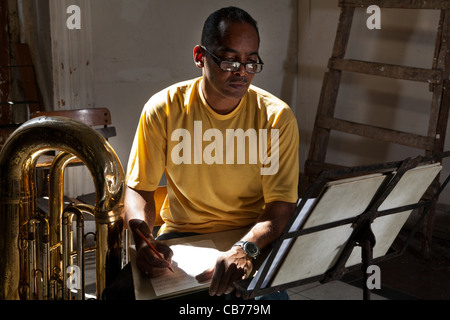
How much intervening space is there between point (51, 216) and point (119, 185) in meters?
0.24

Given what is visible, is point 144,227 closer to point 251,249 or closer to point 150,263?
point 150,263

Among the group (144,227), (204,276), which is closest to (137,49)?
(144,227)

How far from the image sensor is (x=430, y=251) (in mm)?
3668

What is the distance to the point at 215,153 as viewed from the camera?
2.00m

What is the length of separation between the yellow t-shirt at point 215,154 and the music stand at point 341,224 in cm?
47

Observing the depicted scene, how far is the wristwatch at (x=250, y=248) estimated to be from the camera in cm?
157

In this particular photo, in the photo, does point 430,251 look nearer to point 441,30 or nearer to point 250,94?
point 441,30

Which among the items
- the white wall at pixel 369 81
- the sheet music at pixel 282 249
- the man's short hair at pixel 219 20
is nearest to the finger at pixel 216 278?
the sheet music at pixel 282 249

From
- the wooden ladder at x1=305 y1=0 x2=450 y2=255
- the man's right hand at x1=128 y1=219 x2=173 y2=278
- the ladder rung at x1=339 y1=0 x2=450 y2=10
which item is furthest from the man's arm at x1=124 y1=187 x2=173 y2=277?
the ladder rung at x1=339 y1=0 x2=450 y2=10

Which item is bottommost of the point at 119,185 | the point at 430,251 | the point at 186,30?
the point at 430,251

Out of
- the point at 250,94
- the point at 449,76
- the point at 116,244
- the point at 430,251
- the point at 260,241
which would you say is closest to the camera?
the point at 116,244

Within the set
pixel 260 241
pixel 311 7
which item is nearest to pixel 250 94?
pixel 260 241

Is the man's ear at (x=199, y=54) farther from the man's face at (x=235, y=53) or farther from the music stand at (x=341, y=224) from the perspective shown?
the music stand at (x=341, y=224)

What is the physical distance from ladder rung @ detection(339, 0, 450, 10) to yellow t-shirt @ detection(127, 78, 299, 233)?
2166 mm
